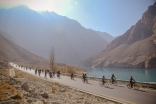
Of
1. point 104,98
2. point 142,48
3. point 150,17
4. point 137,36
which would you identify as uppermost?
point 150,17

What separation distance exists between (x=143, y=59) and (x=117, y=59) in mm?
34306

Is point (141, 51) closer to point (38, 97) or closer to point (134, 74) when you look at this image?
point (134, 74)

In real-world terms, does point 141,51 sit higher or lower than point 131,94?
higher

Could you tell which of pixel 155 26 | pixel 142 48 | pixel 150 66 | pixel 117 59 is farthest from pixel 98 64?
pixel 155 26

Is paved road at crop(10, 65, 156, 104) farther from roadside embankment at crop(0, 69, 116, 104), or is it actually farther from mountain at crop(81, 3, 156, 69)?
mountain at crop(81, 3, 156, 69)

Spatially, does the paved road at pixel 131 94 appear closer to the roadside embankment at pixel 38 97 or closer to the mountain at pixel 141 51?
the roadside embankment at pixel 38 97

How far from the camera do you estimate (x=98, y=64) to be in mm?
177750

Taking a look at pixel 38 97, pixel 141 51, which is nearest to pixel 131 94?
pixel 38 97

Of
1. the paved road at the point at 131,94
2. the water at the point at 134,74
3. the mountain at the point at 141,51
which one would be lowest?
the water at the point at 134,74

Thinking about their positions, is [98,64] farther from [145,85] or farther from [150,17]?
[145,85]

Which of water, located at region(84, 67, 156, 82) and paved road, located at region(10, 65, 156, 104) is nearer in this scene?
paved road, located at region(10, 65, 156, 104)

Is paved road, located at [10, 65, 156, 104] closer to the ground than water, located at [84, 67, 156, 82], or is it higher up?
higher up

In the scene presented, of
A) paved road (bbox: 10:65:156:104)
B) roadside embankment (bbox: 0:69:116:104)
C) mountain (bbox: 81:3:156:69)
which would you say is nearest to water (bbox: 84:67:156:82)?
paved road (bbox: 10:65:156:104)

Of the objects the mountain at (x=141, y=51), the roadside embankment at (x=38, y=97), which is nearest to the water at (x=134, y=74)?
the roadside embankment at (x=38, y=97)
